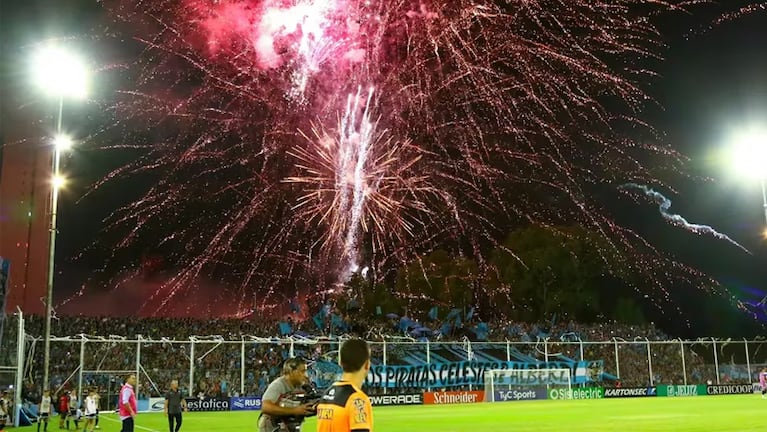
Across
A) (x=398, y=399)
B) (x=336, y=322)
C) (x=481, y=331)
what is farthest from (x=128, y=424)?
(x=481, y=331)

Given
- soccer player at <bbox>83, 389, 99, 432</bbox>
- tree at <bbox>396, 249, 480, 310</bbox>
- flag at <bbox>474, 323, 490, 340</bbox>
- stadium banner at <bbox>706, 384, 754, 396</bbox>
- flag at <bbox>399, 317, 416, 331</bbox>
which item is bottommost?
stadium banner at <bbox>706, 384, 754, 396</bbox>

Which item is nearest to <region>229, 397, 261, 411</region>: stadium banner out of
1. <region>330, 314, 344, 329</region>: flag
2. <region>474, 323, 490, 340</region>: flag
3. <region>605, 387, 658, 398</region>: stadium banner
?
<region>330, 314, 344, 329</region>: flag

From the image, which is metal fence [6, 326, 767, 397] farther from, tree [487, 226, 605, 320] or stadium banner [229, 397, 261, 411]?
tree [487, 226, 605, 320]

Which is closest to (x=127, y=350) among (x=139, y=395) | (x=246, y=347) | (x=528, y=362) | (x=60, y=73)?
(x=139, y=395)

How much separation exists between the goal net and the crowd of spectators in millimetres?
1430

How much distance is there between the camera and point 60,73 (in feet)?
86.1

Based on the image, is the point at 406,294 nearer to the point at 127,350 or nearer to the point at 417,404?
the point at 417,404

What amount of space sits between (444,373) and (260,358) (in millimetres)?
11370

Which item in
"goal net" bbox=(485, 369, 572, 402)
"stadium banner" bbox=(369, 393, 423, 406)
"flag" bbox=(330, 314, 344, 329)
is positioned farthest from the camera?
"flag" bbox=(330, 314, 344, 329)

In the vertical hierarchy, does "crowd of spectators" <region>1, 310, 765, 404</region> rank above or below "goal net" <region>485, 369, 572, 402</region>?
above

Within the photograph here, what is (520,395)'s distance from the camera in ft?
160

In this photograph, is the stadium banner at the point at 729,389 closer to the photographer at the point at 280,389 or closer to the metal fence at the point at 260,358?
the metal fence at the point at 260,358

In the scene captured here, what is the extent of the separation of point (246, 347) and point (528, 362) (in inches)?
732

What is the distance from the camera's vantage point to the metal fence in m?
39.5
